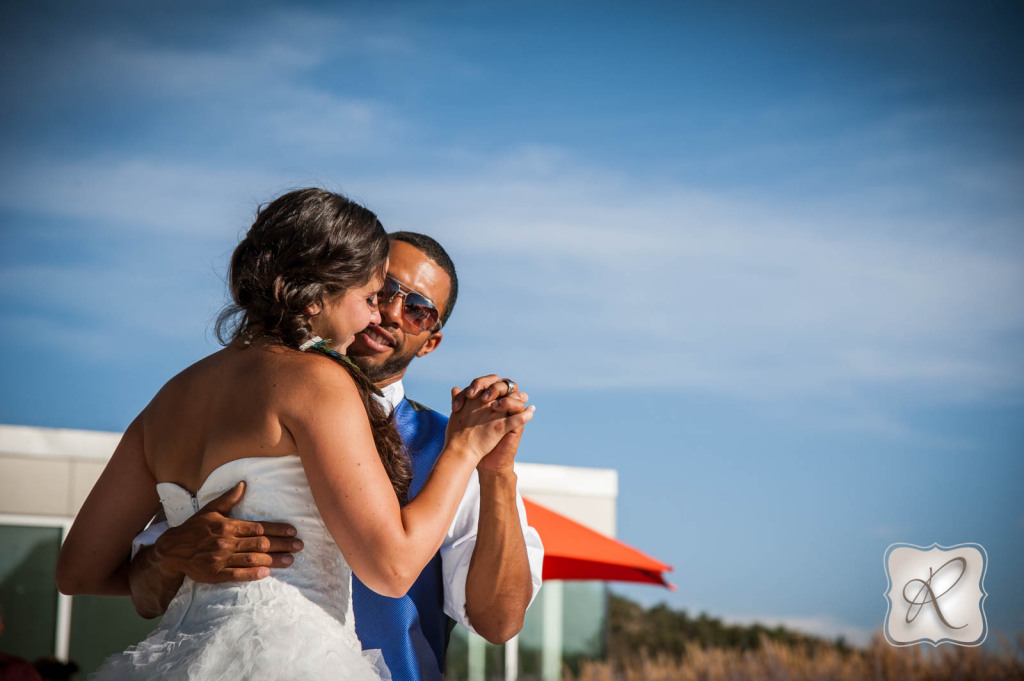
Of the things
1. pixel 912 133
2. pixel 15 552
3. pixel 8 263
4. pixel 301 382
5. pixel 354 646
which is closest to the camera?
pixel 301 382

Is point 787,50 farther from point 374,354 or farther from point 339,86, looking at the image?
point 374,354

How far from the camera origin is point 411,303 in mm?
3492

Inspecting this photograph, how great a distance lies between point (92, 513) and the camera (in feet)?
8.20

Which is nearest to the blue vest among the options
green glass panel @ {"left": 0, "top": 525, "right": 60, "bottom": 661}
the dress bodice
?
the dress bodice

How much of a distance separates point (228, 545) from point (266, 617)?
0.54 feet

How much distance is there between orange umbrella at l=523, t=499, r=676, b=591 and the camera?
740cm

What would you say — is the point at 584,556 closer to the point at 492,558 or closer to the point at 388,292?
the point at 388,292

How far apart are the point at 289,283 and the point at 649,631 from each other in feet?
127

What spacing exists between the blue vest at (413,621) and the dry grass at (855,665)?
6231mm

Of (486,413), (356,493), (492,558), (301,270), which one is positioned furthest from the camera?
(492,558)

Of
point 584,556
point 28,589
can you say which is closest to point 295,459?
point 584,556

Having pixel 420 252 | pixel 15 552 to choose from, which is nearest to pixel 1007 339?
pixel 15 552

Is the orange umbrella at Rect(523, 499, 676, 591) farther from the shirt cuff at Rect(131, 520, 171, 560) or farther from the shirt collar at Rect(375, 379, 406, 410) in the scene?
the shirt cuff at Rect(131, 520, 171, 560)

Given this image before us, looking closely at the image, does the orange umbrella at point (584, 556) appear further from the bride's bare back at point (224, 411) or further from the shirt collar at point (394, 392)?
the bride's bare back at point (224, 411)
